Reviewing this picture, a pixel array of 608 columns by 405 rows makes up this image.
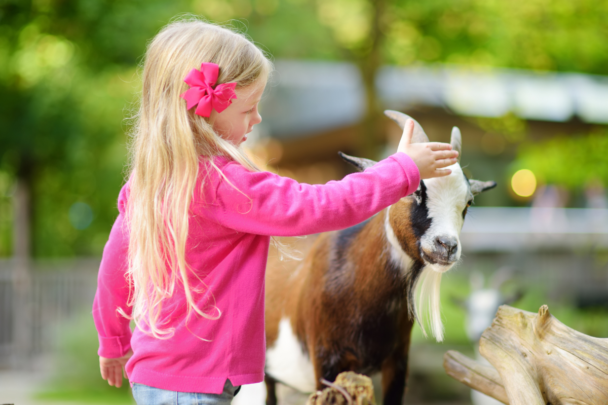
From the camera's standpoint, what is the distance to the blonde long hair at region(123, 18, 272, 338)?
73.7 inches

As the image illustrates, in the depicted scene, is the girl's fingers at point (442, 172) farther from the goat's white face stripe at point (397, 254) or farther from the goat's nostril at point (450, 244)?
the goat's white face stripe at point (397, 254)

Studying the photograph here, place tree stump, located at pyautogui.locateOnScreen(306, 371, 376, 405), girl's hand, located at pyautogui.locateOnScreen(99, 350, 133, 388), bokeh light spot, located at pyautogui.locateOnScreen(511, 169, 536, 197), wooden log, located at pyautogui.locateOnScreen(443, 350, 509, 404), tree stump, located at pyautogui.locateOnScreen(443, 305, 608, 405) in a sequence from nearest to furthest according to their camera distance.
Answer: tree stump, located at pyautogui.locateOnScreen(306, 371, 376, 405), tree stump, located at pyautogui.locateOnScreen(443, 305, 608, 405), girl's hand, located at pyautogui.locateOnScreen(99, 350, 133, 388), wooden log, located at pyautogui.locateOnScreen(443, 350, 509, 404), bokeh light spot, located at pyautogui.locateOnScreen(511, 169, 536, 197)

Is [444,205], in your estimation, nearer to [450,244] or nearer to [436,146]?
[450,244]

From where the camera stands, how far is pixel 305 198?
180 centimetres

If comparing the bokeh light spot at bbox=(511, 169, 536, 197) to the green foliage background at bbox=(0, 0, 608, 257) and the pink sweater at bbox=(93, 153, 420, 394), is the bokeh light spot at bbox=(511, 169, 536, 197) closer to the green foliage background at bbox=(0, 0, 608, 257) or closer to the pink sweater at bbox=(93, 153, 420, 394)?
the green foliage background at bbox=(0, 0, 608, 257)

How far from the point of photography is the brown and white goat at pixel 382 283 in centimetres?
215

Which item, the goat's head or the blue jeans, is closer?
the blue jeans

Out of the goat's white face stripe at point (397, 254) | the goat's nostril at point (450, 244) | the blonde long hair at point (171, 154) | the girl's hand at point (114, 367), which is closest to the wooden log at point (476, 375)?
the goat's white face stripe at point (397, 254)

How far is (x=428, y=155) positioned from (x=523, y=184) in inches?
601

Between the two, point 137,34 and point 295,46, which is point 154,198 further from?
point 295,46

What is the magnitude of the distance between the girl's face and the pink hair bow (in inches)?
2.8

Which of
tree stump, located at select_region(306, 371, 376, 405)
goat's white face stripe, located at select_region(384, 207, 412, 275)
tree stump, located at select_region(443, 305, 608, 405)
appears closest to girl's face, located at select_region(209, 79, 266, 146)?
goat's white face stripe, located at select_region(384, 207, 412, 275)

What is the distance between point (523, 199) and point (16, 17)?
512 inches

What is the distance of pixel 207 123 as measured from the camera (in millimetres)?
1922
